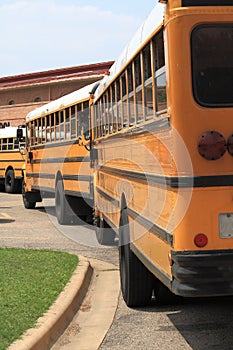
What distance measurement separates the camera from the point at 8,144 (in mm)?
25297

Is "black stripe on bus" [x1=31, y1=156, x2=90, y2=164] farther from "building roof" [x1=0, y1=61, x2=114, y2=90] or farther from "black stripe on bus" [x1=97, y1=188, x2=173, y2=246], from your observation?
"building roof" [x1=0, y1=61, x2=114, y2=90]

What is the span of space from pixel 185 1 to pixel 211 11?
18 centimetres

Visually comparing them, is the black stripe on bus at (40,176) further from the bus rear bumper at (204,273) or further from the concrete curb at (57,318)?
the bus rear bumper at (204,273)

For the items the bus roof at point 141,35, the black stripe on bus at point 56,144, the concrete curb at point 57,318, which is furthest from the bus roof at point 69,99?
the concrete curb at point 57,318

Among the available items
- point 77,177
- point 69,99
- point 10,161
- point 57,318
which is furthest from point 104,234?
point 10,161

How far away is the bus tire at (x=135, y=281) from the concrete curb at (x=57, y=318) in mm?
548

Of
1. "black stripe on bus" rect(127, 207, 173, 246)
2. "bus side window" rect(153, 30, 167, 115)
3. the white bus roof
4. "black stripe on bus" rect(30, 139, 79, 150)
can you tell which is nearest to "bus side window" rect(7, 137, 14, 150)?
the white bus roof

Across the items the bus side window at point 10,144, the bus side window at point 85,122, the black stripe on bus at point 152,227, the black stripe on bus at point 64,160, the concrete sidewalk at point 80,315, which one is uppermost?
the bus side window at point 85,122

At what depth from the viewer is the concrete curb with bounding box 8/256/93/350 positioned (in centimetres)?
505

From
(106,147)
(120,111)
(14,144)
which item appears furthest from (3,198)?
(120,111)

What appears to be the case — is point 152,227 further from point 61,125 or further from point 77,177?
point 61,125

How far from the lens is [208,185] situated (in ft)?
14.3

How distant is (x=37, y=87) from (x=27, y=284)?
35525 millimetres

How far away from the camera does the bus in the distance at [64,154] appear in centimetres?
1233
